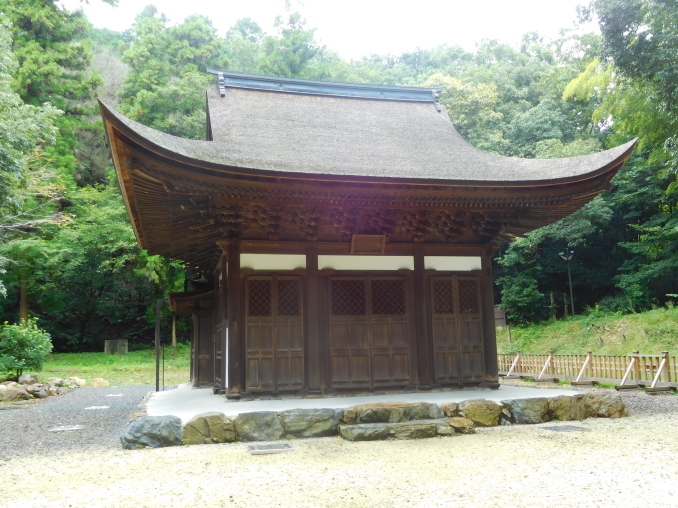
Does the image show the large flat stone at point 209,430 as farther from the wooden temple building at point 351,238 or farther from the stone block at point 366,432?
the stone block at point 366,432

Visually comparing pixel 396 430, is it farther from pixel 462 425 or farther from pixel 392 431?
pixel 462 425

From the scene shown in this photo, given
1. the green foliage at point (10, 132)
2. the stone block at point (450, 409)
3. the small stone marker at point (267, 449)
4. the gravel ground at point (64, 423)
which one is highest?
the green foliage at point (10, 132)

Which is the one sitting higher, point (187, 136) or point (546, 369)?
point (187, 136)

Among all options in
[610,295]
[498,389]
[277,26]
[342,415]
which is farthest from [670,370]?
[277,26]

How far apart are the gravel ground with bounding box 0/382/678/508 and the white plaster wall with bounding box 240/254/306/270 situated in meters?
2.98

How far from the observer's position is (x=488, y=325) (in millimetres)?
9531

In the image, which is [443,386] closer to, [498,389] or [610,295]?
[498,389]

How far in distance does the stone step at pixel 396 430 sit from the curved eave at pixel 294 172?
339cm

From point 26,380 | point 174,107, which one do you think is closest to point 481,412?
point 26,380

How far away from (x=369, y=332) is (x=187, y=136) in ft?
71.8

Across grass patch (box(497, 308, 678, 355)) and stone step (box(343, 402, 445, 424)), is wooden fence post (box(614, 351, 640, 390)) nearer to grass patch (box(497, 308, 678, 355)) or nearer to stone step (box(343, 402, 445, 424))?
grass patch (box(497, 308, 678, 355))

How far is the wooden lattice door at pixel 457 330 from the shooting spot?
930cm

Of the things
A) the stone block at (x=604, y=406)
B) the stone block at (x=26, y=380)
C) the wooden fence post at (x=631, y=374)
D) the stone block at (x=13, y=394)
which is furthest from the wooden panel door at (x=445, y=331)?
the stone block at (x=26, y=380)

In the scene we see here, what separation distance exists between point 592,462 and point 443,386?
3.92 metres
